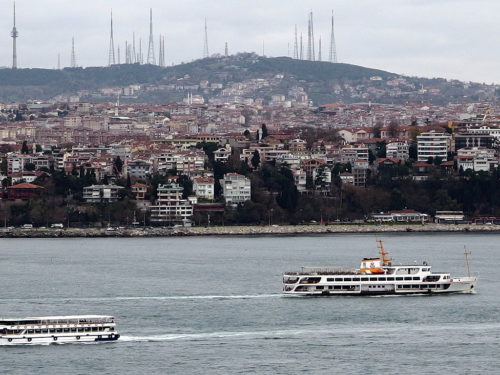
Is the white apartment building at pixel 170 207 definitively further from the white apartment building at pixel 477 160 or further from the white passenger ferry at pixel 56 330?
the white passenger ferry at pixel 56 330

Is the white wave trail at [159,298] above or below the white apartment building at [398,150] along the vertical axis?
below

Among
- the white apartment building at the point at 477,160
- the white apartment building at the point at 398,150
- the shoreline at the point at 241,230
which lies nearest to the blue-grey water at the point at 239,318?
the shoreline at the point at 241,230

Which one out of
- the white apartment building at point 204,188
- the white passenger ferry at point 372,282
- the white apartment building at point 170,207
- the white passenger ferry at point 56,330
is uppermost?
the white apartment building at point 204,188

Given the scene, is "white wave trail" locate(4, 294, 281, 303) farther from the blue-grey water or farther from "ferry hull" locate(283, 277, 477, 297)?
"ferry hull" locate(283, 277, 477, 297)

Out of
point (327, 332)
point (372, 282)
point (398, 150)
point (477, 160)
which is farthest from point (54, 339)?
point (398, 150)

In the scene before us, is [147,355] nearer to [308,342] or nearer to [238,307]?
[308,342]
